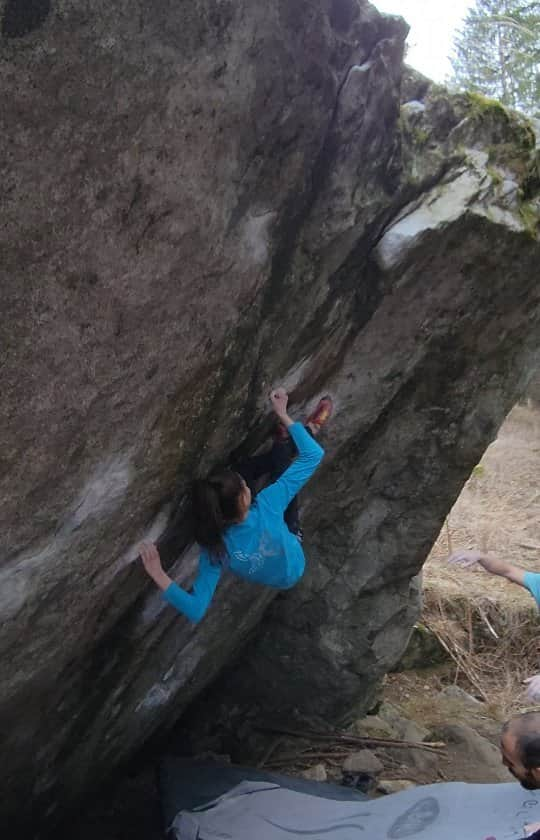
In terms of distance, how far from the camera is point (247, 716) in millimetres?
6379

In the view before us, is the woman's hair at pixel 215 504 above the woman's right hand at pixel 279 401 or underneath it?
underneath

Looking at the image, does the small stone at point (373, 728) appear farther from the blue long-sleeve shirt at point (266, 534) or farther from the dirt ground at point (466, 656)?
the blue long-sleeve shirt at point (266, 534)

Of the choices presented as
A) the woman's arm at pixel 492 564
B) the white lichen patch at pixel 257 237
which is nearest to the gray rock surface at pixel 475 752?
the woman's arm at pixel 492 564

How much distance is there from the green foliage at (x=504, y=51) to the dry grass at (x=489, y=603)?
6.89 metres

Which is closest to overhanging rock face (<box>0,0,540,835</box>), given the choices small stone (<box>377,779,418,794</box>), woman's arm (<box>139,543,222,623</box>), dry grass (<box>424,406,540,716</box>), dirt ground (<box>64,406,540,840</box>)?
woman's arm (<box>139,543,222,623</box>)

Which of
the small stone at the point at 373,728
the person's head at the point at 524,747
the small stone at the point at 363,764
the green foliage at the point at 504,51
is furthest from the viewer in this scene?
the green foliage at the point at 504,51

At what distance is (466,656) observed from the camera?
331 inches

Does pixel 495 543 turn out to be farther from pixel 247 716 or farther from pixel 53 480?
pixel 53 480

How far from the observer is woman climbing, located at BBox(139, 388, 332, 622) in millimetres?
3523

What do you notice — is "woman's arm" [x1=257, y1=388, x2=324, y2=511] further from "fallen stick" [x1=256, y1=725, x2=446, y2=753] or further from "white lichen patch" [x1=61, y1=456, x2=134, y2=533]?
"fallen stick" [x1=256, y1=725, x2=446, y2=753]

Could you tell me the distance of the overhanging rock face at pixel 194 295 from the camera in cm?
226

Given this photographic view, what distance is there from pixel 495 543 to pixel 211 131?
8.92 meters

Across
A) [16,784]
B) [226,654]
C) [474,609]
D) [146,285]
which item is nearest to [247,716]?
[226,654]

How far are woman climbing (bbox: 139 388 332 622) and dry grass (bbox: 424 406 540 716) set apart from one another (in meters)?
4.83
